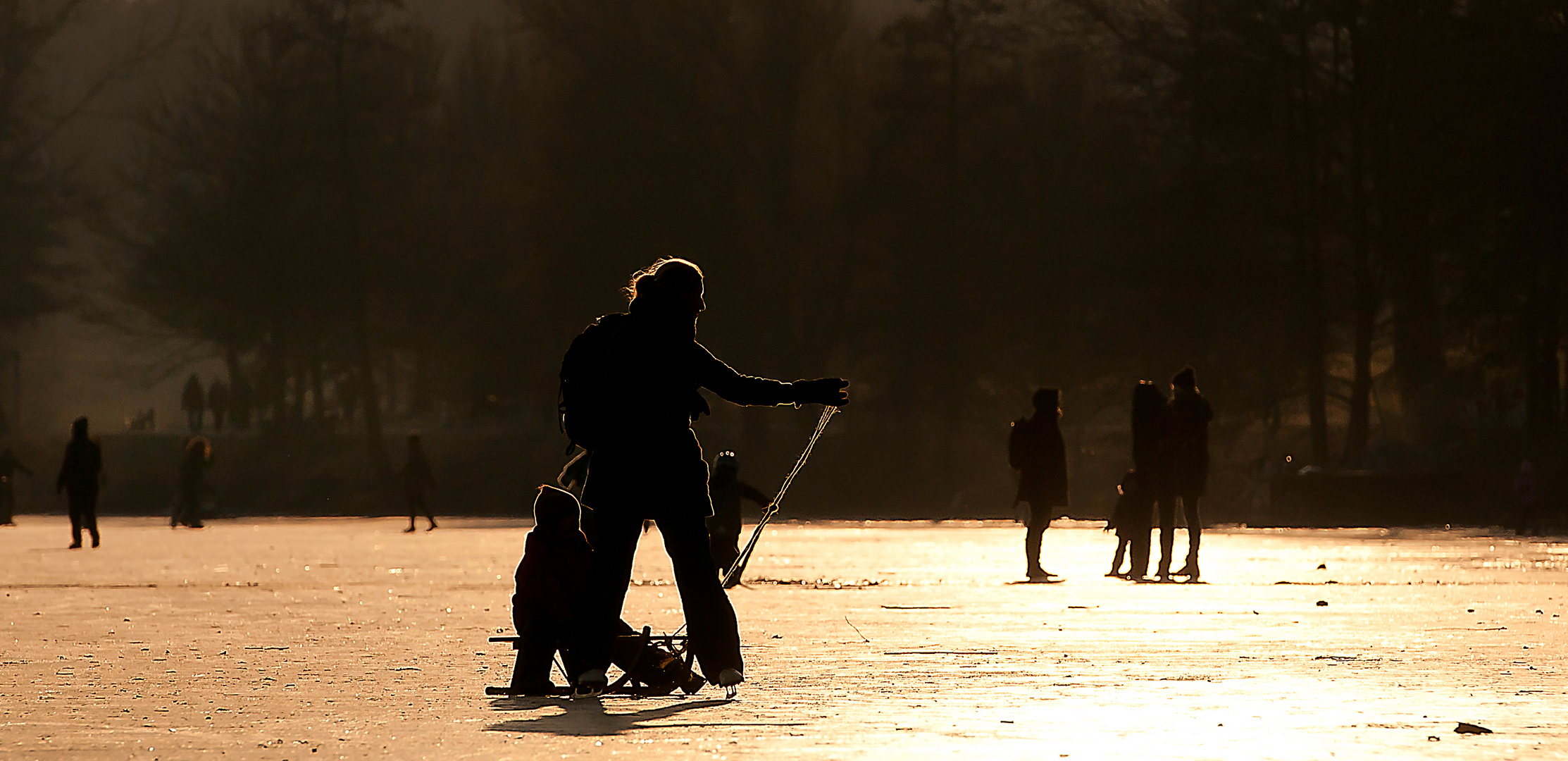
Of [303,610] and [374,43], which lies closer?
[303,610]

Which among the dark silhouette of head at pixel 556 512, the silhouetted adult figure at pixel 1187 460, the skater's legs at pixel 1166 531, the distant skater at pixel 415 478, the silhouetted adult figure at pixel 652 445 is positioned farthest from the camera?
the distant skater at pixel 415 478

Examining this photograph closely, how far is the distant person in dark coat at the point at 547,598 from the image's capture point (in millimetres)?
10469

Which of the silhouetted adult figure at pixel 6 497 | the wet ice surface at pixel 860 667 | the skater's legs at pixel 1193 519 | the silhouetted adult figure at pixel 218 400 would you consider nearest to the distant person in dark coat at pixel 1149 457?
the skater's legs at pixel 1193 519

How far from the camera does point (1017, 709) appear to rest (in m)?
9.77

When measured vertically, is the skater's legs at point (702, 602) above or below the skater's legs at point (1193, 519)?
below

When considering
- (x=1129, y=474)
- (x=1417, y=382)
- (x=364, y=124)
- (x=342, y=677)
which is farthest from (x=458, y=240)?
(x=342, y=677)

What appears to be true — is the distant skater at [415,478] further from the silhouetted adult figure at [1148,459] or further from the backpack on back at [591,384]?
the backpack on back at [591,384]

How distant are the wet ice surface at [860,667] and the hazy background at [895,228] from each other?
18778 millimetres

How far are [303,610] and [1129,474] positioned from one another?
7.65 metres

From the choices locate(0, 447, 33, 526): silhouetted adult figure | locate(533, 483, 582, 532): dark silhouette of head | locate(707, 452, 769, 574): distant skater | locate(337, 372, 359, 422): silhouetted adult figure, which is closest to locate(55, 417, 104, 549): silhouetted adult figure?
locate(0, 447, 33, 526): silhouetted adult figure

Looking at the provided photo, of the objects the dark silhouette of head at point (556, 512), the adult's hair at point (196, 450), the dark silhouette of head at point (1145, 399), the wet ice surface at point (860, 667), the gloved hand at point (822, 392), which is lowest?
the wet ice surface at point (860, 667)

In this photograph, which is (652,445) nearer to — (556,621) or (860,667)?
(556,621)

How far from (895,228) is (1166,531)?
36.1m

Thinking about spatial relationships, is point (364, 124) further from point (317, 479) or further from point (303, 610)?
point (303, 610)
